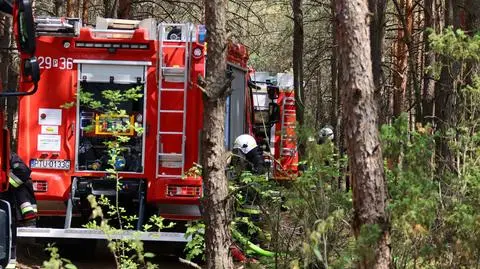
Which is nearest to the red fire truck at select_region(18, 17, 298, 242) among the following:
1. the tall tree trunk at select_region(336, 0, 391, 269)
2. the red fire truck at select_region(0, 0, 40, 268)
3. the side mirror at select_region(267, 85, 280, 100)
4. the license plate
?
the license plate

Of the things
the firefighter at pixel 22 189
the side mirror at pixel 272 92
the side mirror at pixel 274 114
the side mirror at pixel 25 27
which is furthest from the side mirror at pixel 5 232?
the side mirror at pixel 272 92

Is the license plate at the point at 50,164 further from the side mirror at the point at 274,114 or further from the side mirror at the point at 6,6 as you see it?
the side mirror at the point at 274,114

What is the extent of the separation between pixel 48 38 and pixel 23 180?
7.65ft

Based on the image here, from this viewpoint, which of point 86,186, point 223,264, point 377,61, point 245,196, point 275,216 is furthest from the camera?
point 377,61

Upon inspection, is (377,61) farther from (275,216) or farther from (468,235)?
(468,235)

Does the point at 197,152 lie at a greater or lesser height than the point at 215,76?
lesser

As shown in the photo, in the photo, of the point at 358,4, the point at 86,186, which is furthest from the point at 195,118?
the point at 358,4

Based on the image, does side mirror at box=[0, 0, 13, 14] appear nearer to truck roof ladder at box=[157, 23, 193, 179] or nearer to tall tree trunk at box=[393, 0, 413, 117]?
truck roof ladder at box=[157, 23, 193, 179]

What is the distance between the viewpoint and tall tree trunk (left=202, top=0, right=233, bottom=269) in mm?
6078

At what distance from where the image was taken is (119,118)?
8.56 m

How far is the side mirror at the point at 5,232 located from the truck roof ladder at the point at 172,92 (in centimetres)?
370

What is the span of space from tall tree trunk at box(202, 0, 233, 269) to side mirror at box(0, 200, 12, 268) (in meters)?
1.87

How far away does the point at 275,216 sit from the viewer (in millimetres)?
6445

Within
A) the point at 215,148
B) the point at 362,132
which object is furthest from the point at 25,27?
the point at 362,132
